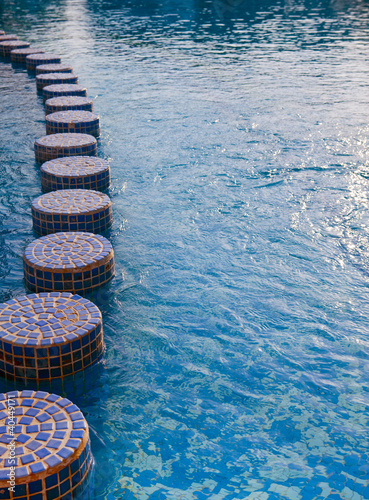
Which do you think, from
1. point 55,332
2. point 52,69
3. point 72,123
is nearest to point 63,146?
point 72,123

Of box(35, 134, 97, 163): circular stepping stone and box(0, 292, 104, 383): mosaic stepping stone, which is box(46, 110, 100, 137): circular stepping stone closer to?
box(35, 134, 97, 163): circular stepping stone

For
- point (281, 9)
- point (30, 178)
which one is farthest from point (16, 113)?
point (281, 9)

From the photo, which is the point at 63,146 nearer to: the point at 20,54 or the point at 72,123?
the point at 72,123

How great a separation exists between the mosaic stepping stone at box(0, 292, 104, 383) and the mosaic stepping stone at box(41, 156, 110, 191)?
5.09 m

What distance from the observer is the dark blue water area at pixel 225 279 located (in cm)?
680

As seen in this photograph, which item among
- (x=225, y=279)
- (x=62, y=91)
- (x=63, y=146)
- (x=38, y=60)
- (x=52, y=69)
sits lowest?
(x=225, y=279)

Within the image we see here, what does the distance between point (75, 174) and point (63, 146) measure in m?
2.22

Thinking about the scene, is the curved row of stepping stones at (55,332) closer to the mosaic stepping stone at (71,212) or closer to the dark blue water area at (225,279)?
the mosaic stepping stone at (71,212)

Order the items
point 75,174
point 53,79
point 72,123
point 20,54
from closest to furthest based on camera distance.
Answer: point 75,174 → point 72,123 → point 53,79 → point 20,54

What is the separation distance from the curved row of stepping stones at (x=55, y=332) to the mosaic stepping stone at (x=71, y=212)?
0.02 m

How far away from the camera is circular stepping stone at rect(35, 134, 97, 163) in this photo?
47.2 ft

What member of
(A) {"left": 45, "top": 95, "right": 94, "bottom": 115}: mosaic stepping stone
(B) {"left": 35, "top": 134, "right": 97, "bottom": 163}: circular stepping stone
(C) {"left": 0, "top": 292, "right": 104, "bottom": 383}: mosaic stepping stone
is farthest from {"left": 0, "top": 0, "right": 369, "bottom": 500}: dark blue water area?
(A) {"left": 45, "top": 95, "right": 94, "bottom": 115}: mosaic stepping stone

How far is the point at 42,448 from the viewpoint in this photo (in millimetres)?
5457

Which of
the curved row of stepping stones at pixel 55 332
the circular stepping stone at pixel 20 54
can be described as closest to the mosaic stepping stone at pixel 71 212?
the curved row of stepping stones at pixel 55 332
